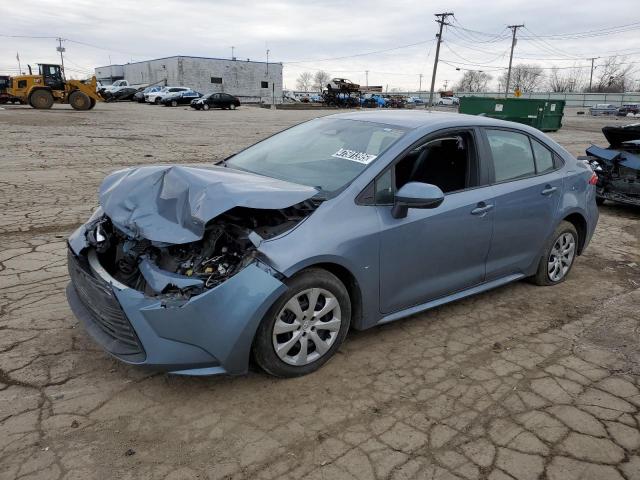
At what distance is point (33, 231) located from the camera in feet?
19.0

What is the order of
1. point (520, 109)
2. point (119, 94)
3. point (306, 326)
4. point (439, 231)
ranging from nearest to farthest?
point (306, 326)
point (439, 231)
point (520, 109)
point (119, 94)

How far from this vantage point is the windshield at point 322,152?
3.46 metres

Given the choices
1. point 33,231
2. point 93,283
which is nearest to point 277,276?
point 93,283

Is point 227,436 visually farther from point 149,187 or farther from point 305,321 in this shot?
point 149,187

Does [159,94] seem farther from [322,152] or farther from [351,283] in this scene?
[351,283]

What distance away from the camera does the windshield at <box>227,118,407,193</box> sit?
3461 millimetres

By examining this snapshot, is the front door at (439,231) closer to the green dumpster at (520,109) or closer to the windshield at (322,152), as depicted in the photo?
the windshield at (322,152)

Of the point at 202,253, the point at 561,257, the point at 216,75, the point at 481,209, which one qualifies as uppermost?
the point at 216,75

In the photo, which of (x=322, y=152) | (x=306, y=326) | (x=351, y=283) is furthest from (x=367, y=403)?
(x=322, y=152)

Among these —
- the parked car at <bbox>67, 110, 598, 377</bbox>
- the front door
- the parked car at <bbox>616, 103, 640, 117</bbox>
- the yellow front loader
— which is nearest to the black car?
the yellow front loader

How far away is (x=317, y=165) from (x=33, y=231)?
394cm

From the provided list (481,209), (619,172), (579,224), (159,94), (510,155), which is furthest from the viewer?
(159,94)

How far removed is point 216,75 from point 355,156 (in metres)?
79.1

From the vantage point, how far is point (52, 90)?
1157 inches
